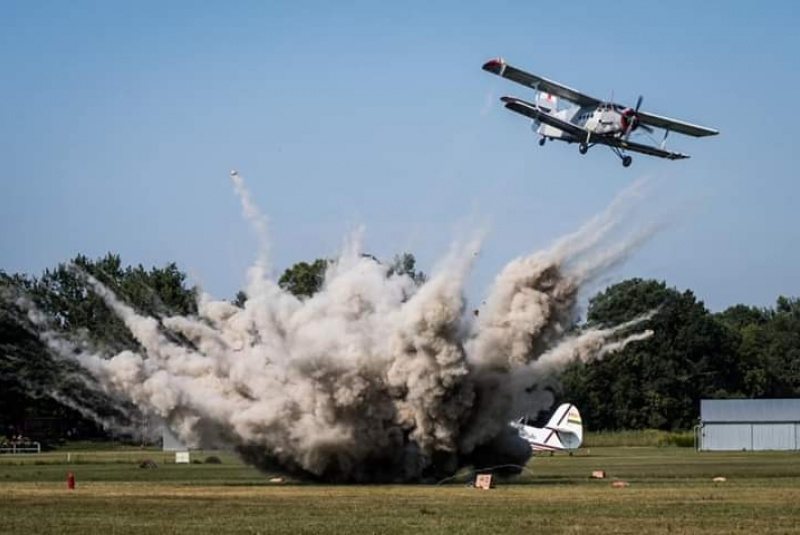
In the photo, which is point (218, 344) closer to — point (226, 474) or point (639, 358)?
point (226, 474)

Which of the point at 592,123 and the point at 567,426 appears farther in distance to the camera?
the point at 567,426

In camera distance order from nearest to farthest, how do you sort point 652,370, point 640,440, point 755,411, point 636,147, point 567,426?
point 636,147 → point 567,426 → point 755,411 → point 640,440 → point 652,370

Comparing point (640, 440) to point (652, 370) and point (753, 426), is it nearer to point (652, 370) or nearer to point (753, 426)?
point (753, 426)

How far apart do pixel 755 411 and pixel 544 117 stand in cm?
5145

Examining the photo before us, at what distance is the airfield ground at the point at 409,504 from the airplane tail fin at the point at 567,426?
37426mm

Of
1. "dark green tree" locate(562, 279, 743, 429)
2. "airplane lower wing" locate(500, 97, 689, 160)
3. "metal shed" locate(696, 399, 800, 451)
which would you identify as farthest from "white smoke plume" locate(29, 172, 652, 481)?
"dark green tree" locate(562, 279, 743, 429)

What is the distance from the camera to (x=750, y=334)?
620ft

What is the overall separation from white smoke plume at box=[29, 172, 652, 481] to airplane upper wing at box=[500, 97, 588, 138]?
17245 millimetres

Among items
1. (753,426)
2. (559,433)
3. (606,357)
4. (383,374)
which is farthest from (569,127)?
(606,357)

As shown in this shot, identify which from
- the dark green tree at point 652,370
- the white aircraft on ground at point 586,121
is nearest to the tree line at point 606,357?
the dark green tree at point 652,370

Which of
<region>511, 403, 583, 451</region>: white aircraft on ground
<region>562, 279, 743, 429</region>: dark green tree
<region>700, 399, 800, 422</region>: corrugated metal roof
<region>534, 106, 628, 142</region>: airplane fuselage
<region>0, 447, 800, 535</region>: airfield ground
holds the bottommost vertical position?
<region>0, 447, 800, 535</region>: airfield ground

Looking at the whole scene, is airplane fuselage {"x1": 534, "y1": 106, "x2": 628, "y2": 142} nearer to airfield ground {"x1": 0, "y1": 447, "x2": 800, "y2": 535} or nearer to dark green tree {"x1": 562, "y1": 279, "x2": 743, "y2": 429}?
airfield ground {"x1": 0, "y1": 447, "x2": 800, "y2": 535}

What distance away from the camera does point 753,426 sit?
122188mm

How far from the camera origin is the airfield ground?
3953 cm
